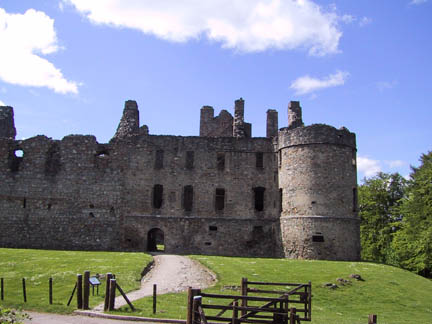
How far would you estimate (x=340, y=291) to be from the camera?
2194 centimetres

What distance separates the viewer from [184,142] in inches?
1425

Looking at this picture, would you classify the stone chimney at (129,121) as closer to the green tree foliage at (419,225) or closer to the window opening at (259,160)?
the window opening at (259,160)

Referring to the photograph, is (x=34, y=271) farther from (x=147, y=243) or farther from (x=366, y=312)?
(x=366, y=312)

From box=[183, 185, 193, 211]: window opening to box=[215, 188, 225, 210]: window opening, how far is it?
80.9 inches

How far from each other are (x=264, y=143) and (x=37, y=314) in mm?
24000

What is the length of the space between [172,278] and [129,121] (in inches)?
702

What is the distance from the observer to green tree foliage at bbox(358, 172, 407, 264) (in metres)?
47.8

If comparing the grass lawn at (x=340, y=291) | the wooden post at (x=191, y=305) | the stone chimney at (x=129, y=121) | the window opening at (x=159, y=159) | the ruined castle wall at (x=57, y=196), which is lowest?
the grass lawn at (x=340, y=291)

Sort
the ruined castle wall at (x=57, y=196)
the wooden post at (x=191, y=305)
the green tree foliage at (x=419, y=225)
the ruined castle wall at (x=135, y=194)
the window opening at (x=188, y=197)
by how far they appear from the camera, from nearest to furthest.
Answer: the wooden post at (x=191, y=305) → the green tree foliage at (x=419, y=225) → the ruined castle wall at (x=135, y=194) → the ruined castle wall at (x=57, y=196) → the window opening at (x=188, y=197)

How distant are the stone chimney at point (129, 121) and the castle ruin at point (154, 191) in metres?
0.77

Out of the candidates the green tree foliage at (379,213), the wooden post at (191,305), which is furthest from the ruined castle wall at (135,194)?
the wooden post at (191,305)

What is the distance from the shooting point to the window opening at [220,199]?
118ft

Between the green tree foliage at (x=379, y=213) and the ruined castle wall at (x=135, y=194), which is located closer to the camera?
the ruined castle wall at (x=135, y=194)

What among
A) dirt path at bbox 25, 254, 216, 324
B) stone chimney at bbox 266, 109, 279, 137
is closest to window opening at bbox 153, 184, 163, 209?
dirt path at bbox 25, 254, 216, 324
